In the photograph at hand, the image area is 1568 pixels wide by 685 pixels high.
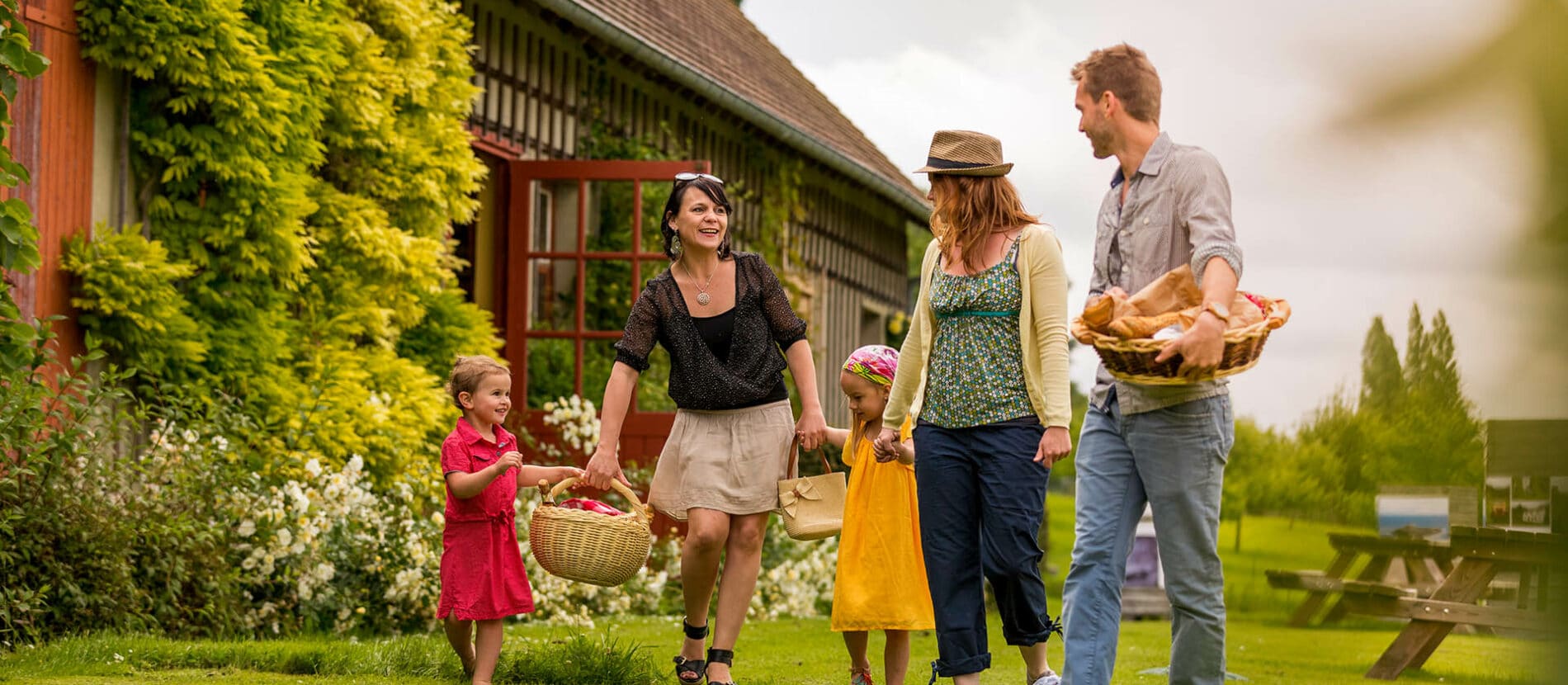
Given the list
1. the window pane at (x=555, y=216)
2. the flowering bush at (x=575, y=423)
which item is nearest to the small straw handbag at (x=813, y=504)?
the flowering bush at (x=575, y=423)

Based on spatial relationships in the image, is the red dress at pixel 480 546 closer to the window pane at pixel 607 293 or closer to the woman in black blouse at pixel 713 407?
the woman in black blouse at pixel 713 407

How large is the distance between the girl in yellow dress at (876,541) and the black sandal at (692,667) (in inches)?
17.2

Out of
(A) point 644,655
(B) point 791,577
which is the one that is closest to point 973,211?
(A) point 644,655

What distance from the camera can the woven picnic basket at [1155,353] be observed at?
2.94 m

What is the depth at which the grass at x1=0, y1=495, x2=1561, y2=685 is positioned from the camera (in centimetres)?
241

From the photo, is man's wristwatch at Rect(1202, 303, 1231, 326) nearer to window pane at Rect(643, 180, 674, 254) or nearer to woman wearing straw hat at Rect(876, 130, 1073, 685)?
woman wearing straw hat at Rect(876, 130, 1073, 685)

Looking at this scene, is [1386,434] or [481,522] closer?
[1386,434]

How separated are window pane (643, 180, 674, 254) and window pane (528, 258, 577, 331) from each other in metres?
0.55

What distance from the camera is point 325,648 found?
5203 mm

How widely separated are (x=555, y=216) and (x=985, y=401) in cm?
681

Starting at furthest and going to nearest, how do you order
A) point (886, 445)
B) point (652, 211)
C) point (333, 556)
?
point (652, 211)
point (333, 556)
point (886, 445)

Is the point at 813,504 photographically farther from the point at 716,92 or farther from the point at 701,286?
the point at 716,92

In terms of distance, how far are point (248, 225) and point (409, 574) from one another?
1.86 m

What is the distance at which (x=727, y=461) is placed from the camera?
4.88 m
